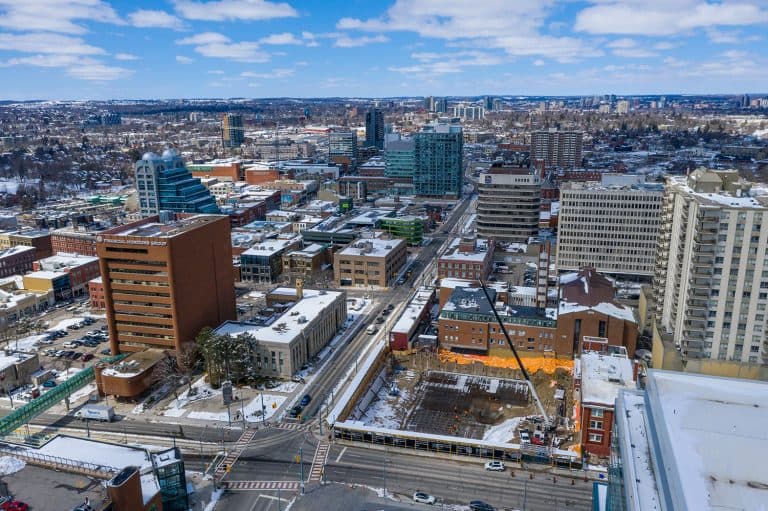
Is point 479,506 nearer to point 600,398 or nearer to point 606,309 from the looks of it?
point 600,398

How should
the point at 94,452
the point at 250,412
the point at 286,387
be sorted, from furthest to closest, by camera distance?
the point at 286,387 < the point at 250,412 < the point at 94,452

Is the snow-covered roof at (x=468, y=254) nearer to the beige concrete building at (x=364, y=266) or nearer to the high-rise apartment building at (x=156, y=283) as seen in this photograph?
the beige concrete building at (x=364, y=266)

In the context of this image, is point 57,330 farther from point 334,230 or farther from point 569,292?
point 569,292

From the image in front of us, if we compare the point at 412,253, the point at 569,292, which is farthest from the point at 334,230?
the point at 569,292

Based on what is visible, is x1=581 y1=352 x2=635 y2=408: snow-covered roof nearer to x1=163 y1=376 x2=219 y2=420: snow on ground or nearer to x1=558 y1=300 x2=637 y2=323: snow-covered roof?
x1=558 y1=300 x2=637 y2=323: snow-covered roof

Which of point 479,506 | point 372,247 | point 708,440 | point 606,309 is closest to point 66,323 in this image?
point 372,247

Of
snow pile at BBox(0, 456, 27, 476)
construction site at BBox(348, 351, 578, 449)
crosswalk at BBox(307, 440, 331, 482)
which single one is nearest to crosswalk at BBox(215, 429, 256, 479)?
crosswalk at BBox(307, 440, 331, 482)

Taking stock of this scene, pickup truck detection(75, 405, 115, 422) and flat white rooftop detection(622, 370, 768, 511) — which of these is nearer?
flat white rooftop detection(622, 370, 768, 511)
